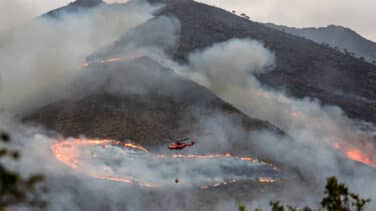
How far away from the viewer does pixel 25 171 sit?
62.5 m

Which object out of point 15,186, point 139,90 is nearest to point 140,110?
point 139,90

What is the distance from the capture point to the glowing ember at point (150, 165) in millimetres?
70562

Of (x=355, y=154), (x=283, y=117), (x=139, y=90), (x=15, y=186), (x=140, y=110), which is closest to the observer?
(x=15, y=186)

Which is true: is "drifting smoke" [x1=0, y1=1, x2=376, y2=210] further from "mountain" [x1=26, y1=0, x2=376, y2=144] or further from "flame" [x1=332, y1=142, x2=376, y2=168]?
"mountain" [x1=26, y1=0, x2=376, y2=144]

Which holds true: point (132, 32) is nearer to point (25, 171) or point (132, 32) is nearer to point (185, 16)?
point (185, 16)

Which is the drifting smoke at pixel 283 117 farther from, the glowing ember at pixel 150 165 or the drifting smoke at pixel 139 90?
the glowing ember at pixel 150 165

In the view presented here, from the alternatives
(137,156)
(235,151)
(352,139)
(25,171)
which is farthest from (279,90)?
(25,171)

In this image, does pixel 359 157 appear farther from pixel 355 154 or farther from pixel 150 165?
pixel 150 165

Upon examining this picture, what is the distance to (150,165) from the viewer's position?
75.0 metres

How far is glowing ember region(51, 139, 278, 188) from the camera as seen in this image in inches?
2778

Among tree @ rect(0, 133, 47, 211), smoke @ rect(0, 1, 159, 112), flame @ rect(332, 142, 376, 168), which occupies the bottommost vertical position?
smoke @ rect(0, 1, 159, 112)

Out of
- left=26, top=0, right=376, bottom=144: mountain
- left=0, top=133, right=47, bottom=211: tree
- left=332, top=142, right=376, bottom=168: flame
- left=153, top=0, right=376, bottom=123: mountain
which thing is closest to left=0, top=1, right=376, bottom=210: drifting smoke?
left=332, top=142, right=376, bottom=168: flame

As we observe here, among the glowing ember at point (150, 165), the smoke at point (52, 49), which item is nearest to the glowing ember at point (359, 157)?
the glowing ember at point (150, 165)

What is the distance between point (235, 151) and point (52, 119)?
1127 inches
